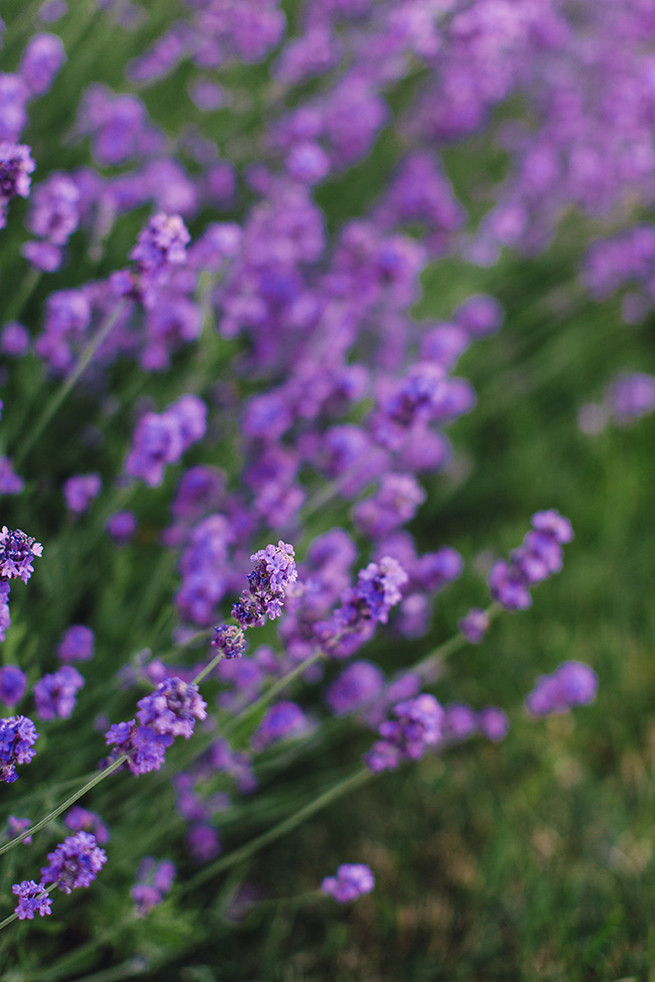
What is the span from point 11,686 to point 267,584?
0.66 metres

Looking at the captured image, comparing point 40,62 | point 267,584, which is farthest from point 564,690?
point 40,62

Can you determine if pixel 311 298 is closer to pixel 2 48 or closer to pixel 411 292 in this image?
pixel 411 292

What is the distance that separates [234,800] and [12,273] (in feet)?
5.83

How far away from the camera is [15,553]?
116cm

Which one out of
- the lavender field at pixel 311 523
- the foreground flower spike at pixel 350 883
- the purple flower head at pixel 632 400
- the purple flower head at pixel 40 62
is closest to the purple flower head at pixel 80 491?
the lavender field at pixel 311 523

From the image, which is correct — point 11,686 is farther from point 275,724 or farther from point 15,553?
point 275,724

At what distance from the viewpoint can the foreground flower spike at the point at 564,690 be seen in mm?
2059

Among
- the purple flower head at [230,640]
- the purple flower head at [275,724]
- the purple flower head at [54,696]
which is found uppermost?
the purple flower head at [230,640]

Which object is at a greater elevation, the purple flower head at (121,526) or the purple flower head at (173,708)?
the purple flower head at (173,708)

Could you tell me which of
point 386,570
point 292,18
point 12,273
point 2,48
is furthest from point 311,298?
point 292,18

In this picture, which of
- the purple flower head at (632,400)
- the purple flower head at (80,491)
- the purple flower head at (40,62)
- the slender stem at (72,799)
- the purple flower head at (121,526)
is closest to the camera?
the slender stem at (72,799)

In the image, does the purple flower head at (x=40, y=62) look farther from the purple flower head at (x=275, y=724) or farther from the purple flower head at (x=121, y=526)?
the purple flower head at (x=275, y=724)

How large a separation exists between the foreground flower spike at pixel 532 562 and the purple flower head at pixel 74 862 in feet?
3.05

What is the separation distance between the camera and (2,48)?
2598mm
